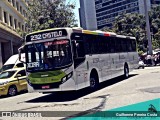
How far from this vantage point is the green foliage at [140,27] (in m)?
63.5

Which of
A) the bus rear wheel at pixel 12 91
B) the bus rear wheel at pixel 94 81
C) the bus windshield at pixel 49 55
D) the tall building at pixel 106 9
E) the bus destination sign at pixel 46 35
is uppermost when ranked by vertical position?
the tall building at pixel 106 9

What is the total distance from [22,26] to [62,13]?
18.3 metres

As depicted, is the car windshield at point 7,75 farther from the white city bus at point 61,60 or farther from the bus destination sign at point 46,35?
the bus destination sign at point 46,35

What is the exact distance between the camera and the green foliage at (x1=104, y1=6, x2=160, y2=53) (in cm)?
6352

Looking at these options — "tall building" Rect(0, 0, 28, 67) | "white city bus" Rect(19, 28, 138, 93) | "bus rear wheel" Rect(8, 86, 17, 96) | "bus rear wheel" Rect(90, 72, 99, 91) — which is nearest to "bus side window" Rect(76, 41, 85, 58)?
"white city bus" Rect(19, 28, 138, 93)

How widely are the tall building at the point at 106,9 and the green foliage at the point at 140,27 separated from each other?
48.6 metres

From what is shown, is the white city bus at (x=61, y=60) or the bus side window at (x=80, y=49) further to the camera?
the bus side window at (x=80, y=49)

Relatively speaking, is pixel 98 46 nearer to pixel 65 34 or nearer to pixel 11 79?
pixel 65 34

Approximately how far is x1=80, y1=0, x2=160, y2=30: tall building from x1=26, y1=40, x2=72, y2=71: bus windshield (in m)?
116

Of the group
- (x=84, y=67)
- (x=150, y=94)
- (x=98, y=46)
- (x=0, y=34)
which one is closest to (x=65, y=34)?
(x=84, y=67)

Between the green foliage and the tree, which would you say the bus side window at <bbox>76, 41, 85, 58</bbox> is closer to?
the tree

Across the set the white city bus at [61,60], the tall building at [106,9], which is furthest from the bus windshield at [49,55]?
the tall building at [106,9]

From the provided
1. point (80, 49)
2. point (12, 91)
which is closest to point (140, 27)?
point (12, 91)

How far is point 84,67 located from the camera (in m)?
12.6
